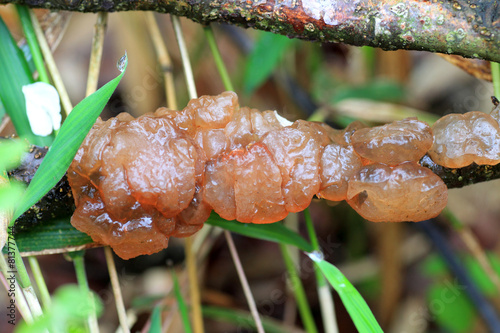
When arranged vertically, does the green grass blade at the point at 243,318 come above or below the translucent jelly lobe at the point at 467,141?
below

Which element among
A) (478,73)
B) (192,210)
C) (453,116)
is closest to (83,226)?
(192,210)

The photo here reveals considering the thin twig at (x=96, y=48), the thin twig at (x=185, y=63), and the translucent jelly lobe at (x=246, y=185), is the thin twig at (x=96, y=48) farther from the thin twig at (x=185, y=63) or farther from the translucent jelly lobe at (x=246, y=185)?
the translucent jelly lobe at (x=246, y=185)

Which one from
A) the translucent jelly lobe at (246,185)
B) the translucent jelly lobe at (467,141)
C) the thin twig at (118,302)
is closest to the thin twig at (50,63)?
the thin twig at (118,302)

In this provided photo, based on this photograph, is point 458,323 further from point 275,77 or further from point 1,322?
point 1,322

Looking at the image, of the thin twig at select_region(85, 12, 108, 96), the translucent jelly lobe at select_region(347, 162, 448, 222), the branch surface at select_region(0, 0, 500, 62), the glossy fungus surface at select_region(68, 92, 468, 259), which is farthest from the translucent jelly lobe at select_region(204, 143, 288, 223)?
the thin twig at select_region(85, 12, 108, 96)

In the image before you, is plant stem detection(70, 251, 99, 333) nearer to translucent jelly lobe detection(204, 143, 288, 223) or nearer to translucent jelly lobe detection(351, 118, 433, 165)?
translucent jelly lobe detection(204, 143, 288, 223)
